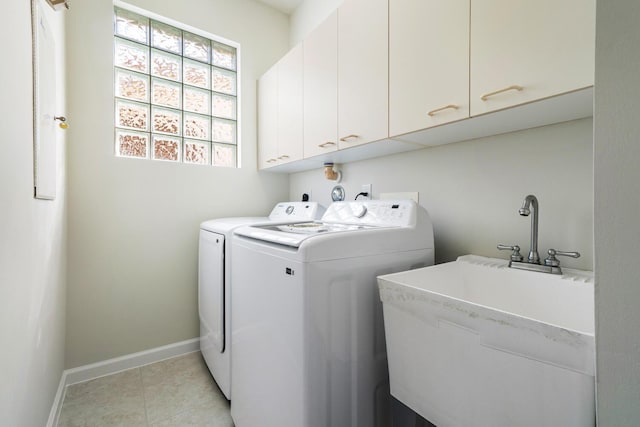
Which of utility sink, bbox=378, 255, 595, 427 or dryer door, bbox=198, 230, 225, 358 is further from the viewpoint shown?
dryer door, bbox=198, 230, 225, 358

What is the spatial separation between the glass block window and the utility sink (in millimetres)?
2063

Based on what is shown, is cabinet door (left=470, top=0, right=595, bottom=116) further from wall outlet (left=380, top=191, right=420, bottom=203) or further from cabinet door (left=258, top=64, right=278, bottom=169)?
cabinet door (left=258, top=64, right=278, bottom=169)

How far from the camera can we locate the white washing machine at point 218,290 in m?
1.61

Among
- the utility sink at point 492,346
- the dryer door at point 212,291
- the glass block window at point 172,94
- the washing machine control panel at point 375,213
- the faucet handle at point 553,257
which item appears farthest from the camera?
the glass block window at point 172,94

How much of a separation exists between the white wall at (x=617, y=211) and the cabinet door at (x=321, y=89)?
4.23ft

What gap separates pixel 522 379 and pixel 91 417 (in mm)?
2097

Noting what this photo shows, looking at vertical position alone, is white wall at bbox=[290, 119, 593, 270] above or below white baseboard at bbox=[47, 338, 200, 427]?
above

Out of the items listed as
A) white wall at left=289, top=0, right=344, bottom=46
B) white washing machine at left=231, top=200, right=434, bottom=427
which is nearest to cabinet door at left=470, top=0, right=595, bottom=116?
white washing machine at left=231, top=200, right=434, bottom=427

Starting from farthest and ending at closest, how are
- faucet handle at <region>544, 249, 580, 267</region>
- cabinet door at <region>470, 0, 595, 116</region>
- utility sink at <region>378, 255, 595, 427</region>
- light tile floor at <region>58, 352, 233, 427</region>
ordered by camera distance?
light tile floor at <region>58, 352, 233, 427</region>
faucet handle at <region>544, 249, 580, 267</region>
cabinet door at <region>470, 0, 595, 116</region>
utility sink at <region>378, 255, 595, 427</region>

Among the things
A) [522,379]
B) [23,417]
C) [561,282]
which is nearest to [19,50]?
[23,417]

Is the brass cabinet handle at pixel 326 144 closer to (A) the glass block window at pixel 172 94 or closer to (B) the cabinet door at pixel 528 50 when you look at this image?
(B) the cabinet door at pixel 528 50

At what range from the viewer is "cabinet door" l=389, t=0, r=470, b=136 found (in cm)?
105

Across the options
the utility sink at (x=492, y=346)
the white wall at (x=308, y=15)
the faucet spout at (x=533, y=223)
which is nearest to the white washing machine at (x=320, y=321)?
the utility sink at (x=492, y=346)

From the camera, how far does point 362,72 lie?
1462 millimetres
